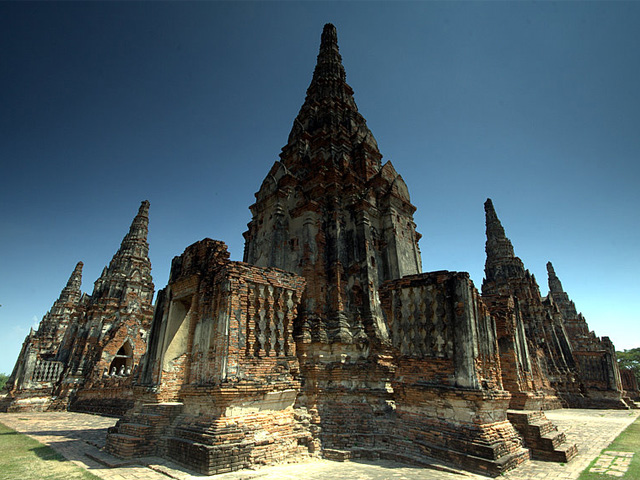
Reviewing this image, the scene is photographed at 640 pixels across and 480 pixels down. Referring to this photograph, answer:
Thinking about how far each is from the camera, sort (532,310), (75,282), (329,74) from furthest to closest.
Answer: (75,282), (532,310), (329,74)

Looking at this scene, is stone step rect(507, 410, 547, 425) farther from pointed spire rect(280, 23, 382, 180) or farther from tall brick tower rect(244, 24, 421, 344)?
pointed spire rect(280, 23, 382, 180)

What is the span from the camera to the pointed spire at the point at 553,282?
58438mm

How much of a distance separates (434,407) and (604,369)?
28.3 metres

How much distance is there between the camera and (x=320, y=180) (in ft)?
51.6

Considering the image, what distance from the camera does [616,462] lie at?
8.88 m

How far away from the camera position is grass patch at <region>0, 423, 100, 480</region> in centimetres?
789

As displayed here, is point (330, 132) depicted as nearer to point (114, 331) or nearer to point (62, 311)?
point (114, 331)

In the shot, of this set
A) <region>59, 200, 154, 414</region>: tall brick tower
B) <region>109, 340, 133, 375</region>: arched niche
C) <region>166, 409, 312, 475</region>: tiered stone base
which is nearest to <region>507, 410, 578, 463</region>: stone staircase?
<region>166, 409, 312, 475</region>: tiered stone base

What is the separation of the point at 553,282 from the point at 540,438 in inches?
2358

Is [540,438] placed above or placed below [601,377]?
above

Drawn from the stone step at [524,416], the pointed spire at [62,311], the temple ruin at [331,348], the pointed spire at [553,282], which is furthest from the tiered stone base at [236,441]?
the pointed spire at [553,282]

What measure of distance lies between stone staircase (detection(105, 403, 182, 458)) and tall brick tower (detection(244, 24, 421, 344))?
4.46m

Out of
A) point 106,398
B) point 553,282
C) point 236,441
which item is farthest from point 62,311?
point 553,282

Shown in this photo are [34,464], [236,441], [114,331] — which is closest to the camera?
[236,441]
